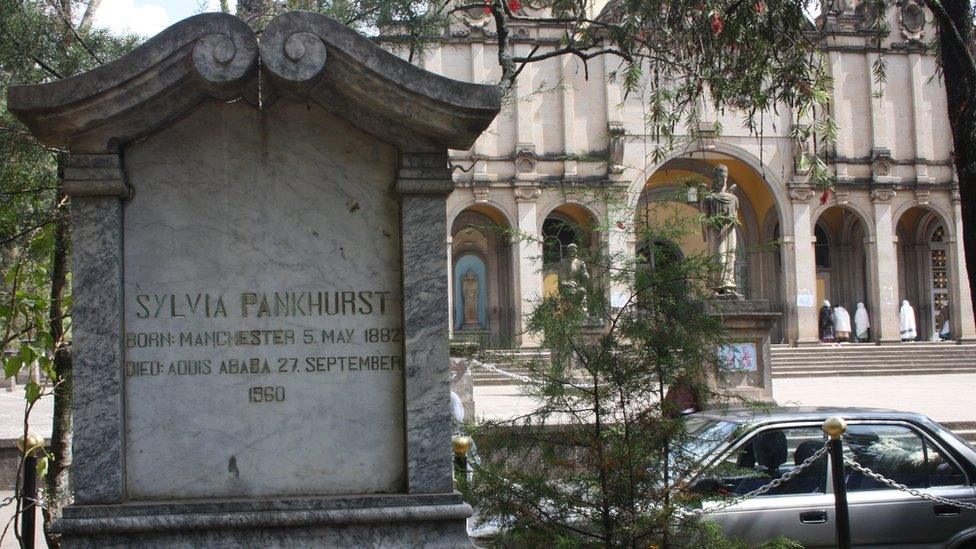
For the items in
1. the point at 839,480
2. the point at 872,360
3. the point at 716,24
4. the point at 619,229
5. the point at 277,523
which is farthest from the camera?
the point at 872,360

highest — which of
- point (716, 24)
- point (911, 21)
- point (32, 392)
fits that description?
point (911, 21)

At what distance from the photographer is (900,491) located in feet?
24.8

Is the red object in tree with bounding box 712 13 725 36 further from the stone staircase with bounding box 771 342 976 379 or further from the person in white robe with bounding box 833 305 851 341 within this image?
the person in white robe with bounding box 833 305 851 341

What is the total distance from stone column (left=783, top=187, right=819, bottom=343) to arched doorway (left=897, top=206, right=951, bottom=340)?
5.46m

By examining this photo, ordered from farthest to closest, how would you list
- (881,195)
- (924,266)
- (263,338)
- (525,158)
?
(924,266), (881,195), (525,158), (263,338)

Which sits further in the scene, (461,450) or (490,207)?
(490,207)

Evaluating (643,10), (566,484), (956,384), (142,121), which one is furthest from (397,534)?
(956,384)

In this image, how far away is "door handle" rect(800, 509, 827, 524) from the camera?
23.9 ft

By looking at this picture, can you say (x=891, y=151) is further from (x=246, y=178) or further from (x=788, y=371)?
(x=246, y=178)

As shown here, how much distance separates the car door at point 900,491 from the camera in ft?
24.3

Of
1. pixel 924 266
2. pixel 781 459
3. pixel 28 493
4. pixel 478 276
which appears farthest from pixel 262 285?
pixel 924 266

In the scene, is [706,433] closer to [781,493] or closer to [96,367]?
[781,493]

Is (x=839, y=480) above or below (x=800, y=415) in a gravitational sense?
below

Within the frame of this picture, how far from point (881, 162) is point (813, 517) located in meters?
36.2
